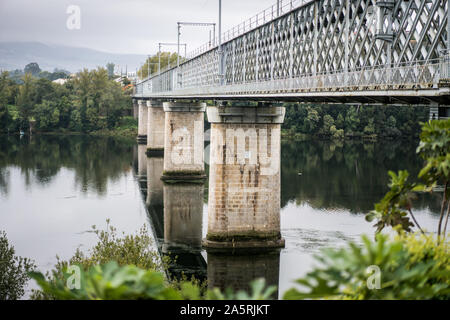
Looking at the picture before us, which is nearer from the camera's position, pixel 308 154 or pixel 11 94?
pixel 308 154

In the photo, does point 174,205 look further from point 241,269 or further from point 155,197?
point 241,269

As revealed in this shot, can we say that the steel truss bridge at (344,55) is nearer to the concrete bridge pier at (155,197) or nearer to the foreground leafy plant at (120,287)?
the concrete bridge pier at (155,197)

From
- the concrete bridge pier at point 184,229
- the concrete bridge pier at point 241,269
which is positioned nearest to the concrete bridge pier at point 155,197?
the concrete bridge pier at point 184,229

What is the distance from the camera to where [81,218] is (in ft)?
110

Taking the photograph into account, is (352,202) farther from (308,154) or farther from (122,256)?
(308,154)

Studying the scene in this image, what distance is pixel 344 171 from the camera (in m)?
54.1

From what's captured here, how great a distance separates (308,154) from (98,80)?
183ft

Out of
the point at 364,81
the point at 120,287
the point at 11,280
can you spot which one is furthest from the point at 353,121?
the point at 120,287

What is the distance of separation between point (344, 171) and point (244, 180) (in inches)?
1110

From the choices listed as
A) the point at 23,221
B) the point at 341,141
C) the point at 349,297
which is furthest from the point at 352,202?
the point at 341,141

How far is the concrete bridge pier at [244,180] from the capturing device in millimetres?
27016

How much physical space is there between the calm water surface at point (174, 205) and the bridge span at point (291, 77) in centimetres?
217

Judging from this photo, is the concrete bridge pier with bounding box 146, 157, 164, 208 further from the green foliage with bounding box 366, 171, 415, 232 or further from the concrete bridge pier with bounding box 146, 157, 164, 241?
the green foliage with bounding box 366, 171, 415, 232

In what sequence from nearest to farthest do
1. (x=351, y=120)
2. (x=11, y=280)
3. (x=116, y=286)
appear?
(x=116, y=286), (x=11, y=280), (x=351, y=120)
